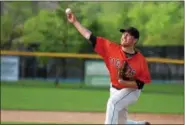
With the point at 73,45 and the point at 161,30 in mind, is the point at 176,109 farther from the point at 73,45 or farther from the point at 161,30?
the point at 73,45

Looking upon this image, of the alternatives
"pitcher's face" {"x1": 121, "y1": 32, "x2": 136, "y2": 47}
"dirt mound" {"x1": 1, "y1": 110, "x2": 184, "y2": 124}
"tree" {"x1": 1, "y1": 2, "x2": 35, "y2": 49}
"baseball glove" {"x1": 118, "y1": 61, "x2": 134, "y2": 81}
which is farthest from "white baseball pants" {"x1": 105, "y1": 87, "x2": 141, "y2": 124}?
"tree" {"x1": 1, "y1": 2, "x2": 35, "y2": 49}

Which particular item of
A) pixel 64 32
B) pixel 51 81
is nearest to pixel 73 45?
pixel 64 32

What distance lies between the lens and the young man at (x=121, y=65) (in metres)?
4.25

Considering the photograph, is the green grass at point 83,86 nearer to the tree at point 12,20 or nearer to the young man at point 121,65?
the tree at point 12,20

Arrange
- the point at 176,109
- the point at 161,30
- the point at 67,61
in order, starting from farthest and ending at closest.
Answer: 1. the point at 67,61
2. the point at 161,30
3. the point at 176,109

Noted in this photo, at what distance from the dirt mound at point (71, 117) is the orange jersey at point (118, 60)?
455 centimetres

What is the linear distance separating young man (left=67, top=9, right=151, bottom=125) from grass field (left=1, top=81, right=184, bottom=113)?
706 cm

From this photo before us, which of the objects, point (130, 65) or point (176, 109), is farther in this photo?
point (176, 109)

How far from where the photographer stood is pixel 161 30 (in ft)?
43.4

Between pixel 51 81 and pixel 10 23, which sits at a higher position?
pixel 10 23

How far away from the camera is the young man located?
425 cm

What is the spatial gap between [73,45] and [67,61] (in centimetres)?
90

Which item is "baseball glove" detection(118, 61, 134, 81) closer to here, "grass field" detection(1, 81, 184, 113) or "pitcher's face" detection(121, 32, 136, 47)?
"pitcher's face" detection(121, 32, 136, 47)

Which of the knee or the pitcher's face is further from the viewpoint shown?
the knee
